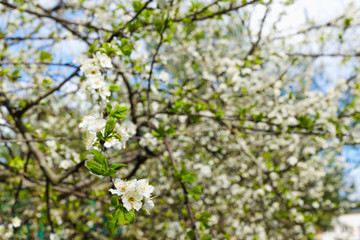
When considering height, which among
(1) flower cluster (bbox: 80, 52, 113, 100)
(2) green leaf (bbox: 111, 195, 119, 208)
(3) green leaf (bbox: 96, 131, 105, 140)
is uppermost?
(1) flower cluster (bbox: 80, 52, 113, 100)

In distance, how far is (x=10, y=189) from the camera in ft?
9.47

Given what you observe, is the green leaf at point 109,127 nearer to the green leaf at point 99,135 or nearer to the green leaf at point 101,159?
the green leaf at point 99,135

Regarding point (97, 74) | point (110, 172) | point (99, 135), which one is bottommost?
point (110, 172)

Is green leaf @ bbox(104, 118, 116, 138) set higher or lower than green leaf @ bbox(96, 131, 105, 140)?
higher

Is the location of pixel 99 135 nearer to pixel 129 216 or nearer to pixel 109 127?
pixel 109 127

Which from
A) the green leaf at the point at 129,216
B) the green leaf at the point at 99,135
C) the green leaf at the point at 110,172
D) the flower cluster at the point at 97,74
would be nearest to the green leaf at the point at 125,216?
the green leaf at the point at 129,216

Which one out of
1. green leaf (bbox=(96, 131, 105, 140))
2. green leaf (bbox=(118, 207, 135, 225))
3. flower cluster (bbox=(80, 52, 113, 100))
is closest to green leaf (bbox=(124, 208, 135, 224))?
green leaf (bbox=(118, 207, 135, 225))

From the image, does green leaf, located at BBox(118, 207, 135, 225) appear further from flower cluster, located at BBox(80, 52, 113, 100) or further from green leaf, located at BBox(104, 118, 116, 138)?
flower cluster, located at BBox(80, 52, 113, 100)

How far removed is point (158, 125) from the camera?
3.00 metres

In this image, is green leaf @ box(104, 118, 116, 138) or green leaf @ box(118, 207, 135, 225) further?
green leaf @ box(104, 118, 116, 138)

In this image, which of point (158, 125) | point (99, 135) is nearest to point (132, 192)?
point (99, 135)

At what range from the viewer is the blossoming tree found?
1.67 meters

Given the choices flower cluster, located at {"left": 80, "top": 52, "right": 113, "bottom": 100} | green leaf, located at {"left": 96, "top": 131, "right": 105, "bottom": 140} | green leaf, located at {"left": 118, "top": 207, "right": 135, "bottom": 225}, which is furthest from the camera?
flower cluster, located at {"left": 80, "top": 52, "right": 113, "bottom": 100}

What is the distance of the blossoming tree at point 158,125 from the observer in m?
1.67
